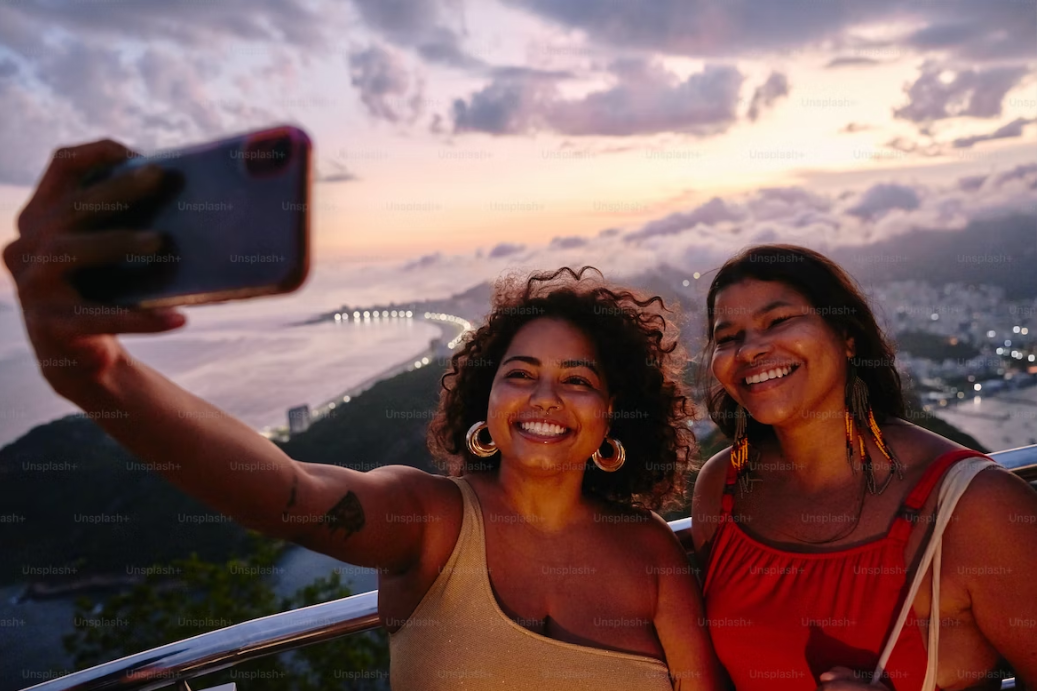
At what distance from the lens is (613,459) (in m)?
2.30

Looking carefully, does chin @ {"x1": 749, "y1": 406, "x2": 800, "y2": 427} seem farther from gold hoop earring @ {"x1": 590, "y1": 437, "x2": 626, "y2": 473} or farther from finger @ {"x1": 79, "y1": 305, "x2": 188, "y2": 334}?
finger @ {"x1": 79, "y1": 305, "x2": 188, "y2": 334}

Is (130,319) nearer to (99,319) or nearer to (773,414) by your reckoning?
(99,319)

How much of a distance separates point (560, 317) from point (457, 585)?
2.83 feet

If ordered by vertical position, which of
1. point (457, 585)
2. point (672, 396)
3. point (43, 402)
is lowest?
point (43, 402)

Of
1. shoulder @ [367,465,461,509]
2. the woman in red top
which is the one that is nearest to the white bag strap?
the woman in red top

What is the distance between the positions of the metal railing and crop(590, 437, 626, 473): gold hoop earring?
2.57 ft

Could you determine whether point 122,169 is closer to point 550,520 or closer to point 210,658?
point 210,658

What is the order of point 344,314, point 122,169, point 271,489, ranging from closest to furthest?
point 122,169 → point 271,489 → point 344,314

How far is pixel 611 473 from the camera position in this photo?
2.48 meters

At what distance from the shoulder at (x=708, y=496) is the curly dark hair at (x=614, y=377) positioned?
0.17 metres

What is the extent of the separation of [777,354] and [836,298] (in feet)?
0.94

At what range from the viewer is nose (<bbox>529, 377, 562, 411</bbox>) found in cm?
203

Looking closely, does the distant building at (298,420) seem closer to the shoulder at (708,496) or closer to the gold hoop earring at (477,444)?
the gold hoop earring at (477,444)

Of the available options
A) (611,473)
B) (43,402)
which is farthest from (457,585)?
(43,402)
